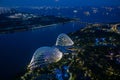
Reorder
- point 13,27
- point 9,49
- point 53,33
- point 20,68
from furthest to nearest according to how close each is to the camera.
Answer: point 13,27 < point 53,33 < point 9,49 < point 20,68

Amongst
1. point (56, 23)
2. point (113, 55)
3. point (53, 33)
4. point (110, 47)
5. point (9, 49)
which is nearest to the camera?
point (113, 55)

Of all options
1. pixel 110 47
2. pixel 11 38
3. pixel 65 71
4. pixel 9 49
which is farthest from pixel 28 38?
pixel 65 71

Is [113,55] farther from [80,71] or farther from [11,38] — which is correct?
[11,38]

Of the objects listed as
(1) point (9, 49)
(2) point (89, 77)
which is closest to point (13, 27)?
(1) point (9, 49)

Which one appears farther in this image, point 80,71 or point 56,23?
point 56,23

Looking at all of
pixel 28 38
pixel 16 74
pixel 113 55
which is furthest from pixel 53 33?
pixel 16 74

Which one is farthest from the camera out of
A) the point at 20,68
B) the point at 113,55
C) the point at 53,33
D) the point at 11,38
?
the point at 53,33

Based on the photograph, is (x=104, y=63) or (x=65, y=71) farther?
(x=104, y=63)

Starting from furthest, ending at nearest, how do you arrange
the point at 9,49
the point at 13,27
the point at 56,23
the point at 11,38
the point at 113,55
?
the point at 56,23 → the point at 13,27 → the point at 11,38 → the point at 9,49 → the point at 113,55

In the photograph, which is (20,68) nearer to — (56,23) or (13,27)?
(13,27)
